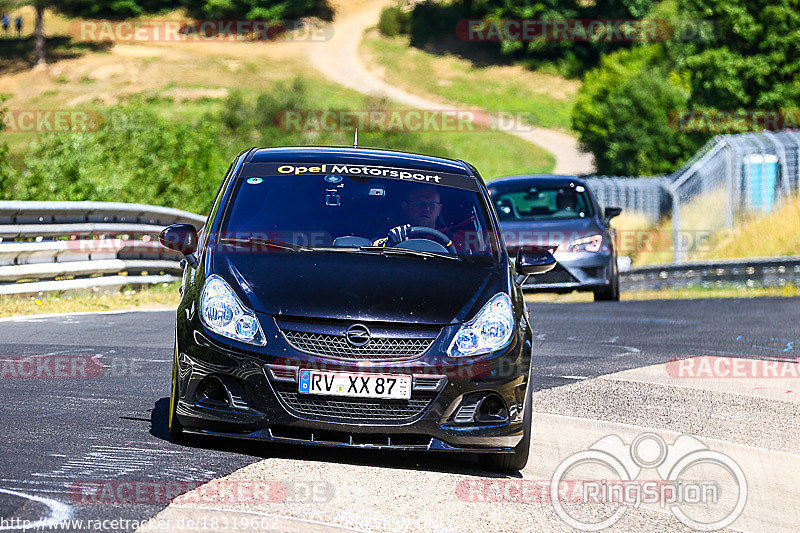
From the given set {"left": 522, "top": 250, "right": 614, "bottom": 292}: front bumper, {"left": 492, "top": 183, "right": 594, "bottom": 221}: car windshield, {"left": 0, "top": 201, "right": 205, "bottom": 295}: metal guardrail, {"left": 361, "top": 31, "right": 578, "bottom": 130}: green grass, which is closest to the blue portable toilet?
{"left": 492, "top": 183, "right": 594, "bottom": 221}: car windshield

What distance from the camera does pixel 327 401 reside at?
19.7 feet

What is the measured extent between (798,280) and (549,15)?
89.1 meters

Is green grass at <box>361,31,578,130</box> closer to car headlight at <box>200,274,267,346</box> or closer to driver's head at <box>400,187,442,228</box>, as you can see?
driver's head at <box>400,187,442,228</box>

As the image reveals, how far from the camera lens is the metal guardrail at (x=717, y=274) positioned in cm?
2031

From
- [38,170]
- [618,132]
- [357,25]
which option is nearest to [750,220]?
[38,170]

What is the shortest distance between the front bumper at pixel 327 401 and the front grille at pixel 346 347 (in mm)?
38

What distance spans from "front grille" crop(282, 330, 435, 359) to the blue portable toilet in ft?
73.9

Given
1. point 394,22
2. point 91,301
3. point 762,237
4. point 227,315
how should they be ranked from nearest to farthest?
point 227,315, point 91,301, point 762,237, point 394,22

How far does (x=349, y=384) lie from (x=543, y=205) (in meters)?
12.7

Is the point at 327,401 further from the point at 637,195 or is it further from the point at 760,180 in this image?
the point at 637,195

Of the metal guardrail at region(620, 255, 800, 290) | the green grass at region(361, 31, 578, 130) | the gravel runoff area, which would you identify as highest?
the gravel runoff area

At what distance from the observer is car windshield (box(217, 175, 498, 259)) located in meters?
6.98

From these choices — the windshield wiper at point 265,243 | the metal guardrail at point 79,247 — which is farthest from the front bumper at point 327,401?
the metal guardrail at point 79,247

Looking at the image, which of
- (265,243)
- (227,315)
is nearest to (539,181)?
(265,243)
